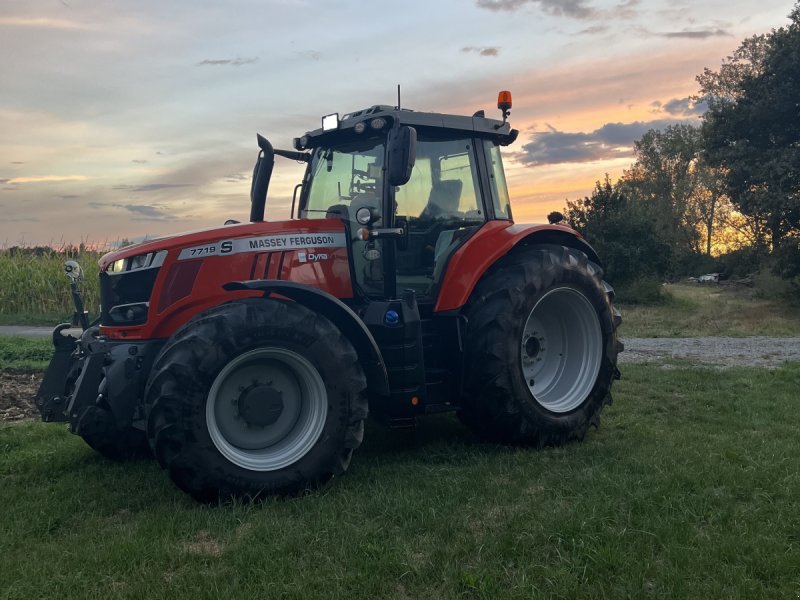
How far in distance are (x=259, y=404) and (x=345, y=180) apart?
2119 millimetres

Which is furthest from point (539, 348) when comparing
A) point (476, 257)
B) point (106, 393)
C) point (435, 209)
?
point (106, 393)

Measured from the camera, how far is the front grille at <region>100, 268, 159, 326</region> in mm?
4965

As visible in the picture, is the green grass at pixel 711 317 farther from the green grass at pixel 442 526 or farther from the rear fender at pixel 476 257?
the green grass at pixel 442 526

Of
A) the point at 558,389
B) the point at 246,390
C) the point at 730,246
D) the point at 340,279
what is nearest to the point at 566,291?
the point at 558,389

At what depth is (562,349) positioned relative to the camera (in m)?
6.22

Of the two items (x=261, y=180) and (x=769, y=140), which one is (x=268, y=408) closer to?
(x=261, y=180)

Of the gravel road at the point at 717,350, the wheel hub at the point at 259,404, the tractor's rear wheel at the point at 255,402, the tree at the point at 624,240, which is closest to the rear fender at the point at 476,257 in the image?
the tractor's rear wheel at the point at 255,402

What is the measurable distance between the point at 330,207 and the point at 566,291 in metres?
2.09

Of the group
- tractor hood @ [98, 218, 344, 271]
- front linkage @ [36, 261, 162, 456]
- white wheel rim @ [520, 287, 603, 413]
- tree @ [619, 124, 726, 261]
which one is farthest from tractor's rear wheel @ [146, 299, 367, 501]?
tree @ [619, 124, 726, 261]

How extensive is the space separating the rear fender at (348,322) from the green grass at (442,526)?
2.22ft

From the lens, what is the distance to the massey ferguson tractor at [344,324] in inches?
173

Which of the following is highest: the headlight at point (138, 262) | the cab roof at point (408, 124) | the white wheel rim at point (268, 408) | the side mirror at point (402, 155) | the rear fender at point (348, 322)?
the cab roof at point (408, 124)

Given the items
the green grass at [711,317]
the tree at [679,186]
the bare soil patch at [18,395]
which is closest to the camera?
the bare soil patch at [18,395]

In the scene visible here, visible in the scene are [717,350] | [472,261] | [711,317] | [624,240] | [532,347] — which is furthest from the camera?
[624,240]
